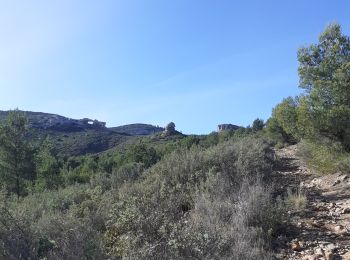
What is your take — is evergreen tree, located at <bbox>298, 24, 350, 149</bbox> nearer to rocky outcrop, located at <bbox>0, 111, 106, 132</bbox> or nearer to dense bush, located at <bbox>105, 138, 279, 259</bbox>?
dense bush, located at <bbox>105, 138, 279, 259</bbox>

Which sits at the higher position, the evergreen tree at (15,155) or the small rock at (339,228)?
the evergreen tree at (15,155)

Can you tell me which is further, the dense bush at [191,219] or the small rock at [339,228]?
the small rock at [339,228]

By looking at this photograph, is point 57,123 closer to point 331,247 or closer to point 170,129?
point 170,129

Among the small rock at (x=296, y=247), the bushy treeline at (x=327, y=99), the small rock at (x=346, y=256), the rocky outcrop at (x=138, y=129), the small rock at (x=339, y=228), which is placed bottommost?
the small rock at (x=346, y=256)

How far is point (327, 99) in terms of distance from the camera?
11.9 meters

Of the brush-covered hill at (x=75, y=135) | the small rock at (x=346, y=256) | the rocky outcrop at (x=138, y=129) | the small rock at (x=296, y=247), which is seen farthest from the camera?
the rocky outcrop at (x=138, y=129)

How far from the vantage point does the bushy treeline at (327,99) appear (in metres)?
11.4

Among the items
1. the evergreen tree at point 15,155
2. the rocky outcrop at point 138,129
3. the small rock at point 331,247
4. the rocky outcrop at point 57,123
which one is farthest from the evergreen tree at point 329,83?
the rocky outcrop at point 138,129

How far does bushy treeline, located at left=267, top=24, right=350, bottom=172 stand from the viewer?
11.4 metres

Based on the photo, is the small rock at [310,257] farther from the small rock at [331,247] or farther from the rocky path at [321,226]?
the small rock at [331,247]

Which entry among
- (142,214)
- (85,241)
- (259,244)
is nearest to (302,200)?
(259,244)

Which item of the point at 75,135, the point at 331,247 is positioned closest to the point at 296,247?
the point at 331,247

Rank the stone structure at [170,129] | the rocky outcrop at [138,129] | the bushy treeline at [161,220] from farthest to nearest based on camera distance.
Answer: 1. the rocky outcrop at [138,129]
2. the stone structure at [170,129]
3. the bushy treeline at [161,220]

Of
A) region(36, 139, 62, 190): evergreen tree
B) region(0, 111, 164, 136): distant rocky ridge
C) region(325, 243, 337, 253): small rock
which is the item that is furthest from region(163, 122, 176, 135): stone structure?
region(325, 243, 337, 253): small rock
